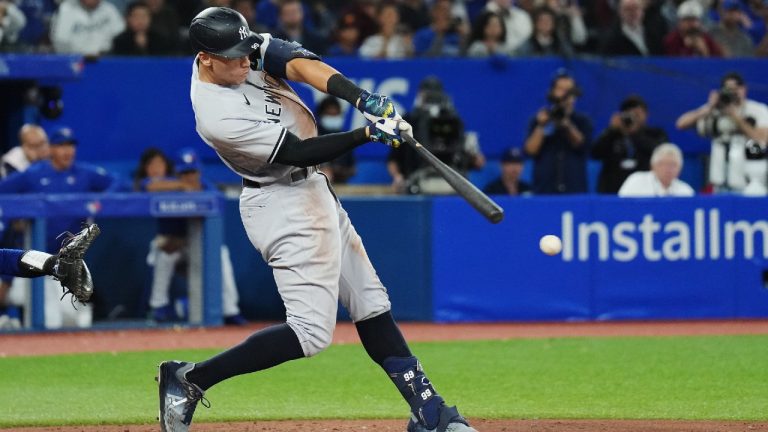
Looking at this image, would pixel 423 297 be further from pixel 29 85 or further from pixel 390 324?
pixel 390 324

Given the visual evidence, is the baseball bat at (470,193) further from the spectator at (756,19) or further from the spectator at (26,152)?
the spectator at (756,19)

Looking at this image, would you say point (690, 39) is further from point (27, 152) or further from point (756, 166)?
point (27, 152)

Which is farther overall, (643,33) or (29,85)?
(643,33)

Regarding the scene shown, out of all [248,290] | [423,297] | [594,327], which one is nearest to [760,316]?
[594,327]

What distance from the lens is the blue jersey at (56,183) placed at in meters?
10.5

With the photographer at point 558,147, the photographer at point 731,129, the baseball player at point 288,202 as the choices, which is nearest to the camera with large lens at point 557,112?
the photographer at point 558,147

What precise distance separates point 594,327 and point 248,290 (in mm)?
2821

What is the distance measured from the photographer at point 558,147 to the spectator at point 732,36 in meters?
2.34

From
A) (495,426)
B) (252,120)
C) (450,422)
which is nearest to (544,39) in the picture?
(495,426)

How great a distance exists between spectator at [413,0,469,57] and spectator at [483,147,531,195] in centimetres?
158

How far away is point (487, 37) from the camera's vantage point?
12.8 metres

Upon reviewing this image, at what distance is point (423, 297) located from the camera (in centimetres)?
1097

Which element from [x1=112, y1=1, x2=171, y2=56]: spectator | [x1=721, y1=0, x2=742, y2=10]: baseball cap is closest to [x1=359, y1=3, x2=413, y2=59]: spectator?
[x1=112, y1=1, x2=171, y2=56]: spectator

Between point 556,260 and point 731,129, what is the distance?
2.08m
